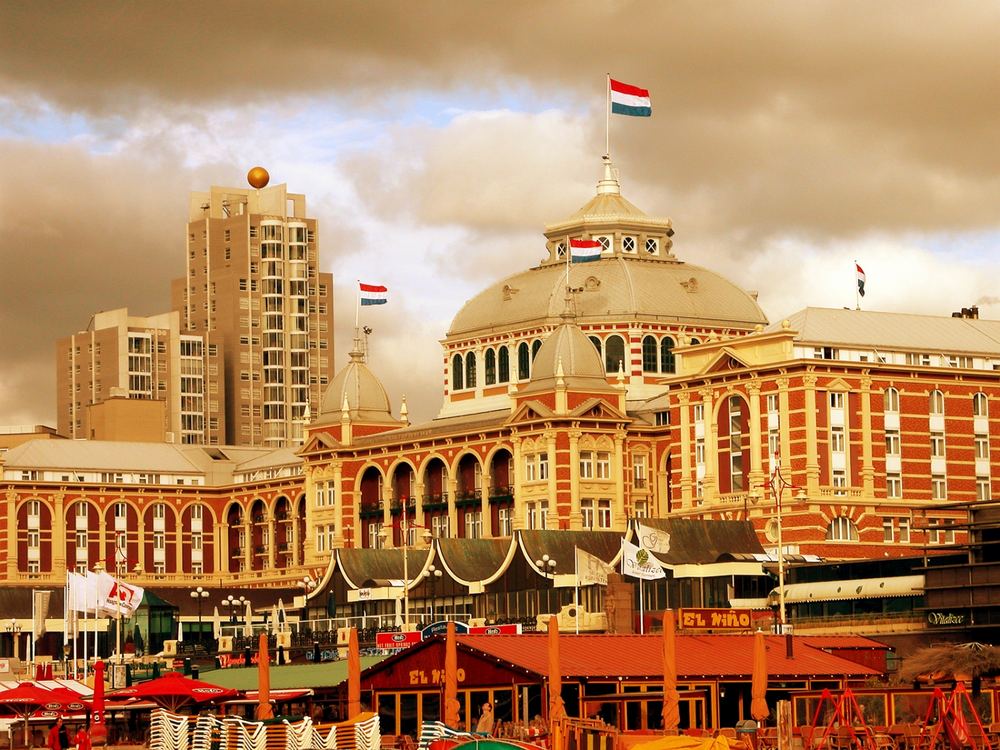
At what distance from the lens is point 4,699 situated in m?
120

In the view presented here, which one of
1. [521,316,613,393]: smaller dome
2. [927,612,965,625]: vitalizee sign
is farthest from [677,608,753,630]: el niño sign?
[521,316,613,393]: smaller dome

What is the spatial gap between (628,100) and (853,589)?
5081 cm

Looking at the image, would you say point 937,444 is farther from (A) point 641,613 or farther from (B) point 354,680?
(B) point 354,680

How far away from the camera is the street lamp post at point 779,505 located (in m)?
143

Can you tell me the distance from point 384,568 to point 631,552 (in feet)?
122

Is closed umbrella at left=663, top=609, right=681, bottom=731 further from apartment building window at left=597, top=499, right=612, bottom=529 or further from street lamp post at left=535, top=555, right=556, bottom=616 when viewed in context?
apartment building window at left=597, top=499, right=612, bottom=529

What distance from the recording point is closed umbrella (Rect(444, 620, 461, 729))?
10344 cm

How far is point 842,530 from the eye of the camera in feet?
577

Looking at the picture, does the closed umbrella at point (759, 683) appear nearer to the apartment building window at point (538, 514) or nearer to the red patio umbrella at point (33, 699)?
the red patio umbrella at point (33, 699)

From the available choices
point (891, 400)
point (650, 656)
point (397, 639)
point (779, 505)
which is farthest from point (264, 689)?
point (891, 400)

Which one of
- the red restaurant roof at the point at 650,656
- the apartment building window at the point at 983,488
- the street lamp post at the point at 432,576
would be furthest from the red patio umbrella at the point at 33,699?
the apartment building window at the point at 983,488

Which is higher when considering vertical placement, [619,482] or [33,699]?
[619,482]

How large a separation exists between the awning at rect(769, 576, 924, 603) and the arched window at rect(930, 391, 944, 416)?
27.3 metres

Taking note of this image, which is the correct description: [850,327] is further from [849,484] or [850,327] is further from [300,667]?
[300,667]
